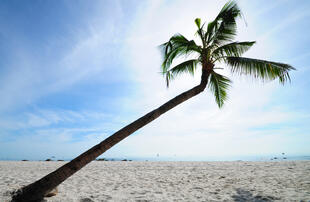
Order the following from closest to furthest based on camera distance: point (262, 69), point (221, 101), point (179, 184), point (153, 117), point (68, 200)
→ point (153, 117) → point (68, 200) → point (262, 69) → point (179, 184) → point (221, 101)

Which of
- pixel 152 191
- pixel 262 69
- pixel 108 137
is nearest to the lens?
pixel 108 137

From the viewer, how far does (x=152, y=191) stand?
5.29 m

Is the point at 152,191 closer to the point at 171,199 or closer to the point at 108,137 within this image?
the point at 171,199

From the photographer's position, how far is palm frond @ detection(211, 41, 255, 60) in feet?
17.5

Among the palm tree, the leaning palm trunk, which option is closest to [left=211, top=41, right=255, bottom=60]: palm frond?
the palm tree

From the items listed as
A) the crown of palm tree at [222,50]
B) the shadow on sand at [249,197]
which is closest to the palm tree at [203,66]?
the crown of palm tree at [222,50]

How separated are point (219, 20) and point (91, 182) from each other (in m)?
7.35

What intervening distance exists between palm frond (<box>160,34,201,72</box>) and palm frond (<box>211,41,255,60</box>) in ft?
2.13

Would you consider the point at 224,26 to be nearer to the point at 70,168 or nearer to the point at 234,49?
the point at 234,49

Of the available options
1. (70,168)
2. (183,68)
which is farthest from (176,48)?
(70,168)

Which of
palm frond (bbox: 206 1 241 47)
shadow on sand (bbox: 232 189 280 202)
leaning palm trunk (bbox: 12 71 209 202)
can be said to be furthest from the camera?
palm frond (bbox: 206 1 241 47)

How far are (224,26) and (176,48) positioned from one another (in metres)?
1.66

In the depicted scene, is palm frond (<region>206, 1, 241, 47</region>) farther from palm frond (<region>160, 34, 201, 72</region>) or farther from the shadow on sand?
the shadow on sand

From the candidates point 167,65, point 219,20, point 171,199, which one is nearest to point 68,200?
point 171,199
